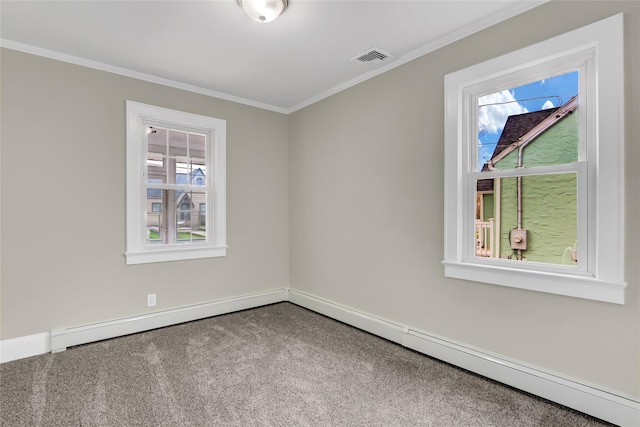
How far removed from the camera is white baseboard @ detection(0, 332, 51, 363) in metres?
2.55

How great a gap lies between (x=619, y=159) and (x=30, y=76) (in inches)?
167

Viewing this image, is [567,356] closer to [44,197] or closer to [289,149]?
[289,149]

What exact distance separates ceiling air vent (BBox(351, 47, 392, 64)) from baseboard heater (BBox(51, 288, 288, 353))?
9.50 feet

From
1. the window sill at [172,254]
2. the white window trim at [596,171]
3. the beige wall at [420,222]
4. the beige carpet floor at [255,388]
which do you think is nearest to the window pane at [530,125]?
the white window trim at [596,171]

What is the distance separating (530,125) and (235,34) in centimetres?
227

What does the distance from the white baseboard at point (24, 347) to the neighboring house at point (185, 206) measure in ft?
4.16

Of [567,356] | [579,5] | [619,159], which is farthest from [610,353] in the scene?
[579,5]

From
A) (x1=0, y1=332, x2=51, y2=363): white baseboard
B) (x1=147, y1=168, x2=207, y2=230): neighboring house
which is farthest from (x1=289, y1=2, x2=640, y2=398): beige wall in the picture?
(x1=0, y1=332, x2=51, y2=363): white baseboard

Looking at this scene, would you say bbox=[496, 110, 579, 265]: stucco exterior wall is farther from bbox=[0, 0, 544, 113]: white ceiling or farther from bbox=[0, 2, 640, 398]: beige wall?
bbox=[0, 0, 544, 113]: white ceiling

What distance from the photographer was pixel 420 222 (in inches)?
109

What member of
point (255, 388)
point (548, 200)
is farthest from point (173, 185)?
point (548, 200)

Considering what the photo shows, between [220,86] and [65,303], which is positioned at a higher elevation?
[220,86]

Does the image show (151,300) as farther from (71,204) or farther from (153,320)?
(71,204)

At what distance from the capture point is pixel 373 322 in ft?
10.3
